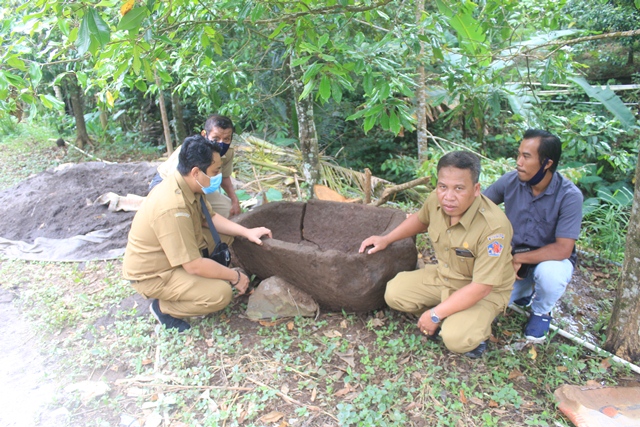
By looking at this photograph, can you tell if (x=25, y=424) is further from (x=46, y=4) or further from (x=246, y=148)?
(x=246, y=148)

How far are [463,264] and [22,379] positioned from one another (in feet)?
9.32

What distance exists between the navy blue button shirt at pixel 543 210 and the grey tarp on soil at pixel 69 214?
357 cm

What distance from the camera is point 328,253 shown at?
112 inches

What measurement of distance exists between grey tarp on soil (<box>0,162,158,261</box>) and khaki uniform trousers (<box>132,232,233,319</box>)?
1614 millimetres

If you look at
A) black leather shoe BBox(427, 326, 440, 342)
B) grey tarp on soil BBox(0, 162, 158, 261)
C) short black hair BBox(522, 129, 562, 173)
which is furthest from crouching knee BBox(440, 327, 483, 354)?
grey tarp on soil BBox(0, 162, 158, 261)

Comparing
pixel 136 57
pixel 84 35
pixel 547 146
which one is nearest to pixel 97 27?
pixel 84 35

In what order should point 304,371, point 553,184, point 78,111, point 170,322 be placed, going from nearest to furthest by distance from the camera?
point 304,371
point 553,184
point 170,322
point 78,111

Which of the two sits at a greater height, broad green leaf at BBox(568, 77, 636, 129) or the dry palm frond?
broad green leaf at BBox(568, 77, 636, 129)


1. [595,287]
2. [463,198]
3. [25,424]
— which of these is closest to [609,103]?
[595,287]

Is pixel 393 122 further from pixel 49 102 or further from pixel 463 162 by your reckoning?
pixel 49 102

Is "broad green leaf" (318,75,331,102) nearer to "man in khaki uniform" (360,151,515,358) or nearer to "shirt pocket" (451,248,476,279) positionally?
"man in khaki uniform" (360,151,515,358)

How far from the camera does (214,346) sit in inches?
115

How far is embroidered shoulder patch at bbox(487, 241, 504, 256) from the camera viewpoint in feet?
8.30

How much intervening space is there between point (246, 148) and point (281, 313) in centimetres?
379
